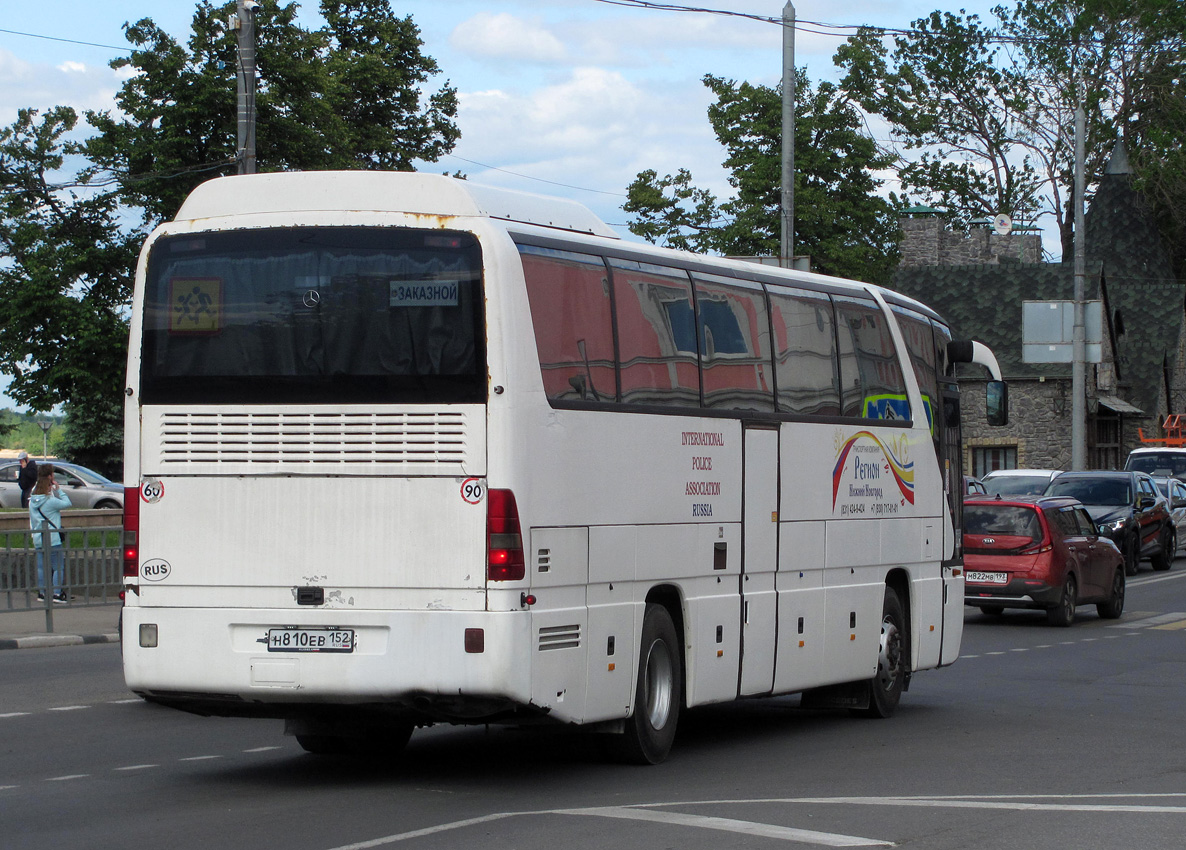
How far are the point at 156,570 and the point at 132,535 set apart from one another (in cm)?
26

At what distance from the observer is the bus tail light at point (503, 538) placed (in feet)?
30.4

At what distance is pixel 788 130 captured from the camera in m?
27.1

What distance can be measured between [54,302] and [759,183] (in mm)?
26130

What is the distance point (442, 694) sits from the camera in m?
9.26

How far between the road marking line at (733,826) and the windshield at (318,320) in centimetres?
228

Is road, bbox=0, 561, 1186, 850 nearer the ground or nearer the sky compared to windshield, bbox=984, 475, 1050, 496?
nearer the ground

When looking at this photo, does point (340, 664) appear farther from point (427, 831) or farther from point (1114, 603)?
point (1114, 603)

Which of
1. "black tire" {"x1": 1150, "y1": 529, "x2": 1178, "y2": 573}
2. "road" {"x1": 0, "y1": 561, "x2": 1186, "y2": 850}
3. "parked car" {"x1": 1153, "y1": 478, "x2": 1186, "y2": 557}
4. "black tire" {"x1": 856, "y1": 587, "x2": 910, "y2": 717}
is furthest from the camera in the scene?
"parked car" {"x1": 1153, "y1": 478, "x2": 1186, "y2": 557}

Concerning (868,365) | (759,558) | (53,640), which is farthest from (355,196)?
(53,640)

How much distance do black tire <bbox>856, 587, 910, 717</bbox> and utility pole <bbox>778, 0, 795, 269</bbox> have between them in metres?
12.7

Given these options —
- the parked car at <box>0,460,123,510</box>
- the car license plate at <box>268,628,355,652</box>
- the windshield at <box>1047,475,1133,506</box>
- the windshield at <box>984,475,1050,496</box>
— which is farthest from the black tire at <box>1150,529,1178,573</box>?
the car license plate at <box>268,628,355,652</box>

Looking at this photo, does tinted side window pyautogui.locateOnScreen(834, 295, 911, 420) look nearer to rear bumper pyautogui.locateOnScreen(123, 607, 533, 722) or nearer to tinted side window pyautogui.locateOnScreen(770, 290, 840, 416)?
tinted side window pyautogui.locateOnScreen(770, 290, 840, 416)

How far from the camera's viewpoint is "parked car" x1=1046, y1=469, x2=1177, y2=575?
33.4m

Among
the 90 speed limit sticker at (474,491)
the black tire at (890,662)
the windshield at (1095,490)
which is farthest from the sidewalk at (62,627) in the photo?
the windshield at (1095,490)
